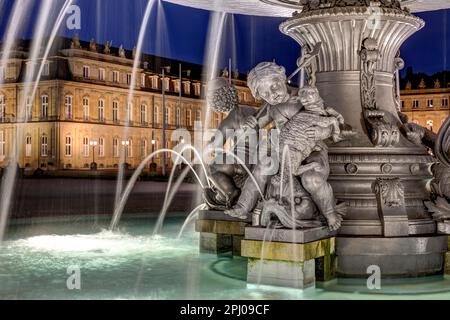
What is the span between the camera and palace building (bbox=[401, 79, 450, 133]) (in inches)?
3071

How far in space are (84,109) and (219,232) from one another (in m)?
56.8

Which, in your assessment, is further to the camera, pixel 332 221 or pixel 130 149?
pixel 130 149

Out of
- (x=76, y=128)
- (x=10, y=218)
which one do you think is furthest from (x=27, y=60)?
(x=10, y=218)

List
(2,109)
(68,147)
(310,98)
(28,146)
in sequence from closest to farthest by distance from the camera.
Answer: (310,98) → (68,147) → (28,146) → (2,109)

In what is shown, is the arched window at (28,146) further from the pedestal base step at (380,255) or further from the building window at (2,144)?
the pedestal base step at (380,255)

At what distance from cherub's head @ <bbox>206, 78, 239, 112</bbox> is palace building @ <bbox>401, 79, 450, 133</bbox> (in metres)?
72.7

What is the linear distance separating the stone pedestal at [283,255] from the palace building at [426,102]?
2923 inches

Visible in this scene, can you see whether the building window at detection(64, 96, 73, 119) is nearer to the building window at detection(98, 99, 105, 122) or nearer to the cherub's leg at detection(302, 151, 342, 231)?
the building window at detection(98, 99, 105, 122)

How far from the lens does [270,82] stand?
645cm

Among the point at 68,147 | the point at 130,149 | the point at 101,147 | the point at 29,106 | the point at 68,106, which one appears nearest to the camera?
the point at 29,106

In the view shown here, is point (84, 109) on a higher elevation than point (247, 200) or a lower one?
higher

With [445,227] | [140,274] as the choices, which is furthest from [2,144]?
[445,227]

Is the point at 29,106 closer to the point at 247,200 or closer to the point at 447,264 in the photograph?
the point at 247,200

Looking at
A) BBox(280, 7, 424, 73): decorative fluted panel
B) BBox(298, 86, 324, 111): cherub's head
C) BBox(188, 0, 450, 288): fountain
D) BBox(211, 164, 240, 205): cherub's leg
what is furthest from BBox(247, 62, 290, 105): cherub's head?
BBox(211, 164, 240, 205): cherub's leg
